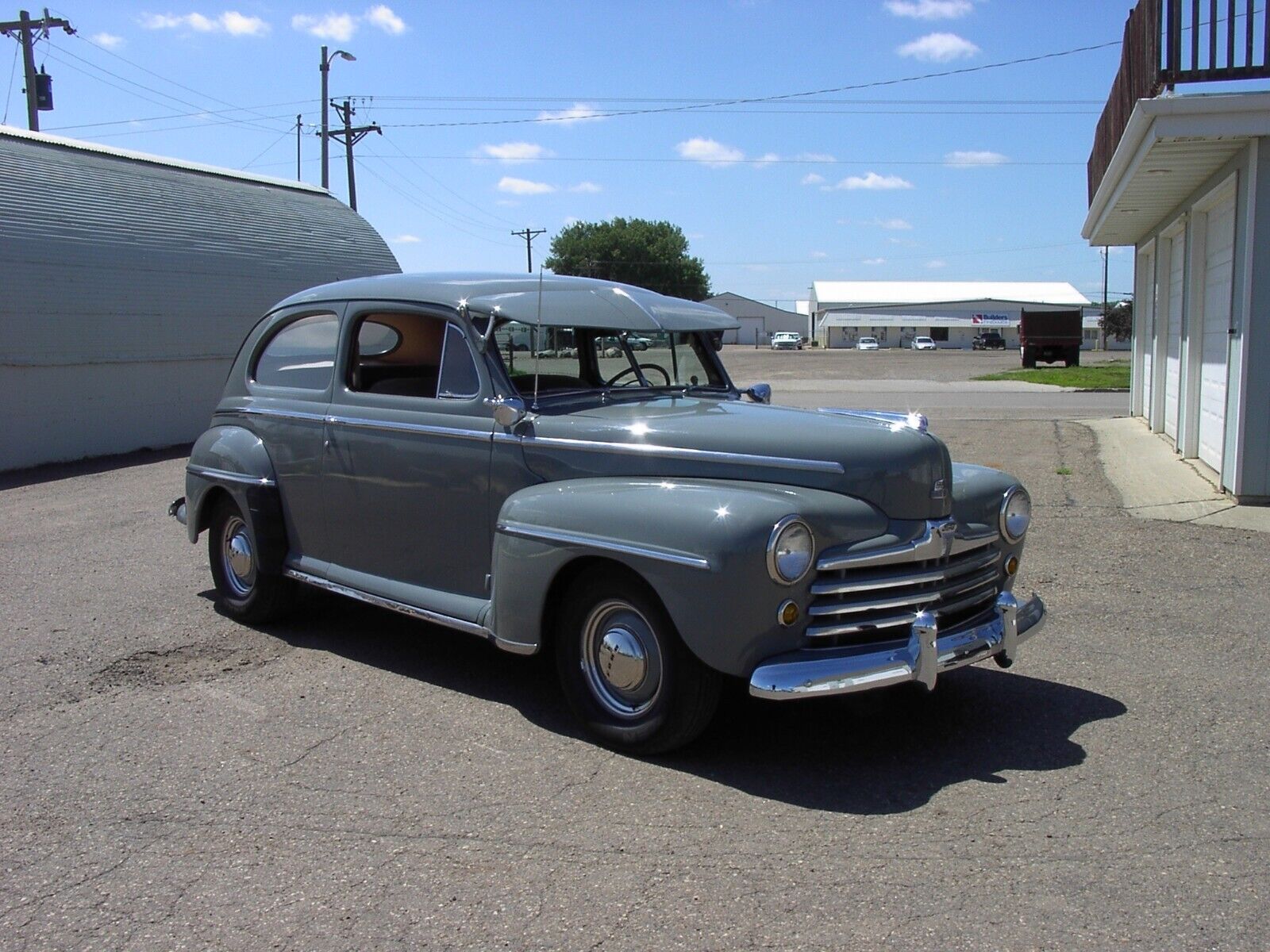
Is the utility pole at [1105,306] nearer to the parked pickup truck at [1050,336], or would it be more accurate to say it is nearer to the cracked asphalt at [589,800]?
the parked pickup truck at [1050,336]

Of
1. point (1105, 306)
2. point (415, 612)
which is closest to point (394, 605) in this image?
point (415, 612)

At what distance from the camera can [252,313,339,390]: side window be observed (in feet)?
19.4

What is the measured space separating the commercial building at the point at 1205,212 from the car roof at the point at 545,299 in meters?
5.45

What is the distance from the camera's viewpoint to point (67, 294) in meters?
15.6

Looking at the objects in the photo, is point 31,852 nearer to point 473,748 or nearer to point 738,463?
point 473,748

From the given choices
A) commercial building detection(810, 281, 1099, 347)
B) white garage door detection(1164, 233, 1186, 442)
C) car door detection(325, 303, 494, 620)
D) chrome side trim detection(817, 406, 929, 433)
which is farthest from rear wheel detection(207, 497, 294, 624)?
commercial building detection(810, 281, 1099, 347)

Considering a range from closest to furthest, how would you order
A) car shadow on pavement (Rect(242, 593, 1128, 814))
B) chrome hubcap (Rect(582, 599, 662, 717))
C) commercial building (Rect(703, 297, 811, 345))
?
car shadow on pavement (Rect(242, 593, 1128, 814)) < chrome hubcap (Rect(582, 599, 662, 717)) < commercial building (Rect(703, 297, 811, 345))

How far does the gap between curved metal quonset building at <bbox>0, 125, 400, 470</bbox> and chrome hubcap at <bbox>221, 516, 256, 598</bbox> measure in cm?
1005

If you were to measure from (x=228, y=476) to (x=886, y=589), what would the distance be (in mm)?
3835

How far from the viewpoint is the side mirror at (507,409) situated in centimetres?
478

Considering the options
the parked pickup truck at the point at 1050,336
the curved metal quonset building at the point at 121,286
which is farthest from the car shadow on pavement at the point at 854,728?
the parked pickup truck at the point at 1050,336

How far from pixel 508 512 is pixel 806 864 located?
6.16 ft

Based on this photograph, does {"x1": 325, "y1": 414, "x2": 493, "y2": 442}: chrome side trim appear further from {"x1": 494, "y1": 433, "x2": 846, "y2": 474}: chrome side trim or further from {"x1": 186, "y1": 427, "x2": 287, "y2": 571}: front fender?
{"x1": 186, "y1": 427, "x2": 287, "y2": 571}: front fender

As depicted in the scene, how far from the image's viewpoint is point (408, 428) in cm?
526
